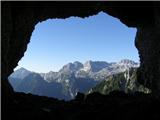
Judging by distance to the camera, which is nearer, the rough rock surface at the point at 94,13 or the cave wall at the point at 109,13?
the rough rock surface at the point at 94,13

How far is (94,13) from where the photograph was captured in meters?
50.8

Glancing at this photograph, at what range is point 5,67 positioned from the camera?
3669 centimetres

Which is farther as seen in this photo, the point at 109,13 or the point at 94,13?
the point at 109,13

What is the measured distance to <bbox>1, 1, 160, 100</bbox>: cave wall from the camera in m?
41.0

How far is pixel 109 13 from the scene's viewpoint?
52656 millimetres

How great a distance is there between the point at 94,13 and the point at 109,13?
10.6 ft

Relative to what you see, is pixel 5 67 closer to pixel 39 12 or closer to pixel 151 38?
pixel 39 12

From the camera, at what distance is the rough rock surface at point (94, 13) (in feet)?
133

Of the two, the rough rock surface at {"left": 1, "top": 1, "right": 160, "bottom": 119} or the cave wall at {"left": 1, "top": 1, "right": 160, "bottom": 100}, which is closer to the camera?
the rough rock surface at {"left": 1, "top": 1, "right": 160, "bottom": 119}

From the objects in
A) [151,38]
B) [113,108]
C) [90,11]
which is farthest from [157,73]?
[113,108]

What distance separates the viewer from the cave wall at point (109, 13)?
1614 inches

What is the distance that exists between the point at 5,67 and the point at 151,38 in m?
26.0

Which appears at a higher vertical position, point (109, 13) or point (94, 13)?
point (109, 13)

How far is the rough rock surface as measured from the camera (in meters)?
40.4
